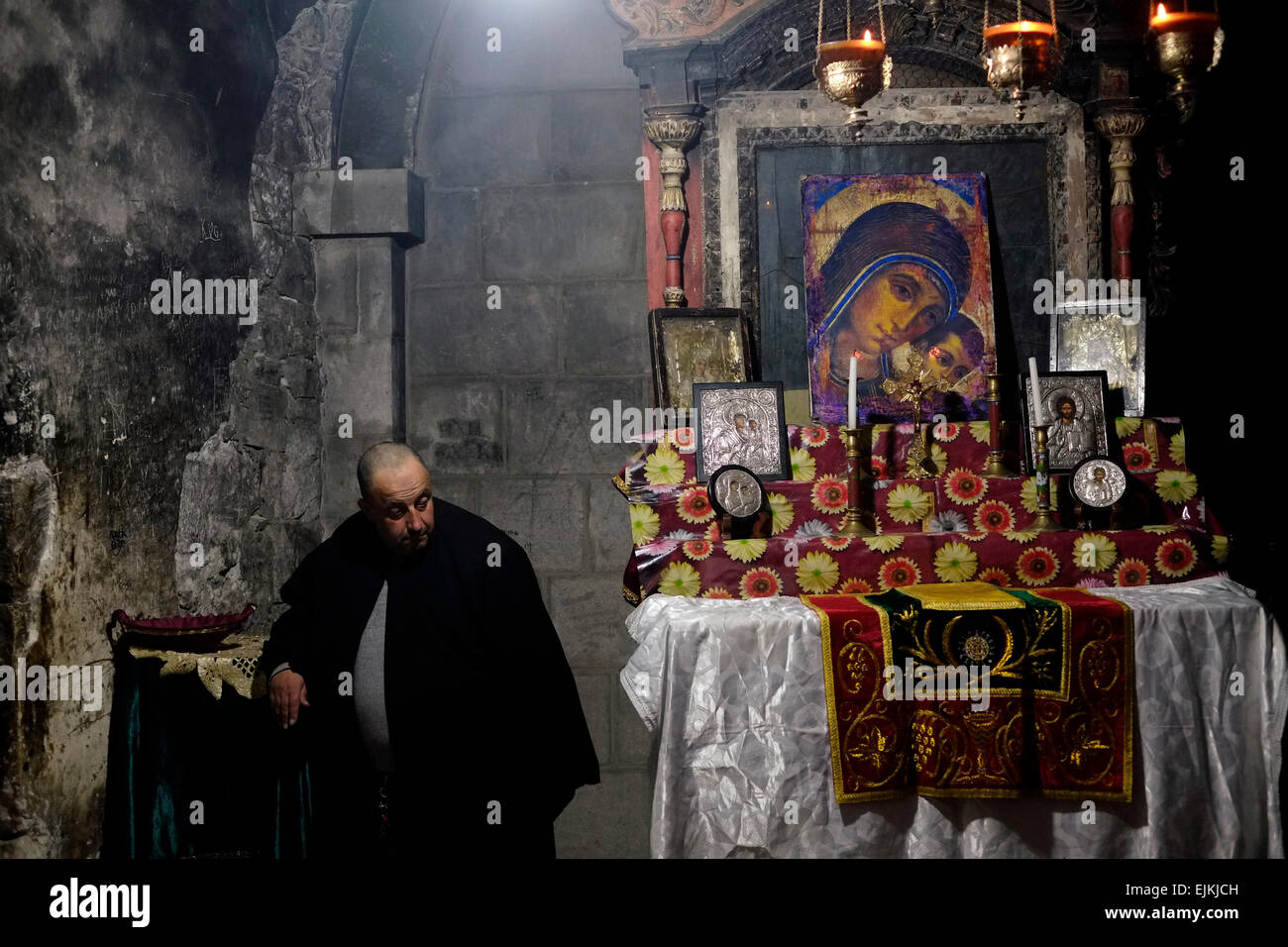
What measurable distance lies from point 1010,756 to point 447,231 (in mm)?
3073

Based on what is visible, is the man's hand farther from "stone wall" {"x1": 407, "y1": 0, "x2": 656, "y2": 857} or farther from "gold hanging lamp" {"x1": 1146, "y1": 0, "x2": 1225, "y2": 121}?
"gold hanging lamp" {"x1": 1146, "y1": 0, "x2": 1225, "y2": 121}

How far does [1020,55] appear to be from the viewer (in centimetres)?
340

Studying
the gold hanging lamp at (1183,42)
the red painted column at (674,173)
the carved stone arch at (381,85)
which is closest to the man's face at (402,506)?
the red painted column at (674,173)

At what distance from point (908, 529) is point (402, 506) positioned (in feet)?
5.27

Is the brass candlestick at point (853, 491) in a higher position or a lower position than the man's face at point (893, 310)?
lower

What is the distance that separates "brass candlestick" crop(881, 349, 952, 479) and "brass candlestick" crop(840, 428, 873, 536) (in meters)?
0.26

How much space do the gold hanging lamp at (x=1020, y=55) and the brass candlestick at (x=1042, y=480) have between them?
95 centimetres

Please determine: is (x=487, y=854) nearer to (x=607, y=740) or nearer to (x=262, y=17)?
(x=607, y=740)

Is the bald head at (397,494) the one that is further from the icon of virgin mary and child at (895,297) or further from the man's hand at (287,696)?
the icon of virgin mary and child at (895,297)

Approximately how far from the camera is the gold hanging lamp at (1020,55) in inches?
134

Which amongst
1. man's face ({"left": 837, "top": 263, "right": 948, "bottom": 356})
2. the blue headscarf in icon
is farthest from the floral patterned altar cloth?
the blue headscarf in icon

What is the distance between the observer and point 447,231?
4852 millimetres

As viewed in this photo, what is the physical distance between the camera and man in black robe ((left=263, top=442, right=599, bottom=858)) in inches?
124

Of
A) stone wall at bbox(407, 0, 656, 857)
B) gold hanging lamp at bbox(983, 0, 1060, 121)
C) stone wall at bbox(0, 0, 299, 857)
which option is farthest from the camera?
stone wall at bbox(407, 0, 656, 857)
